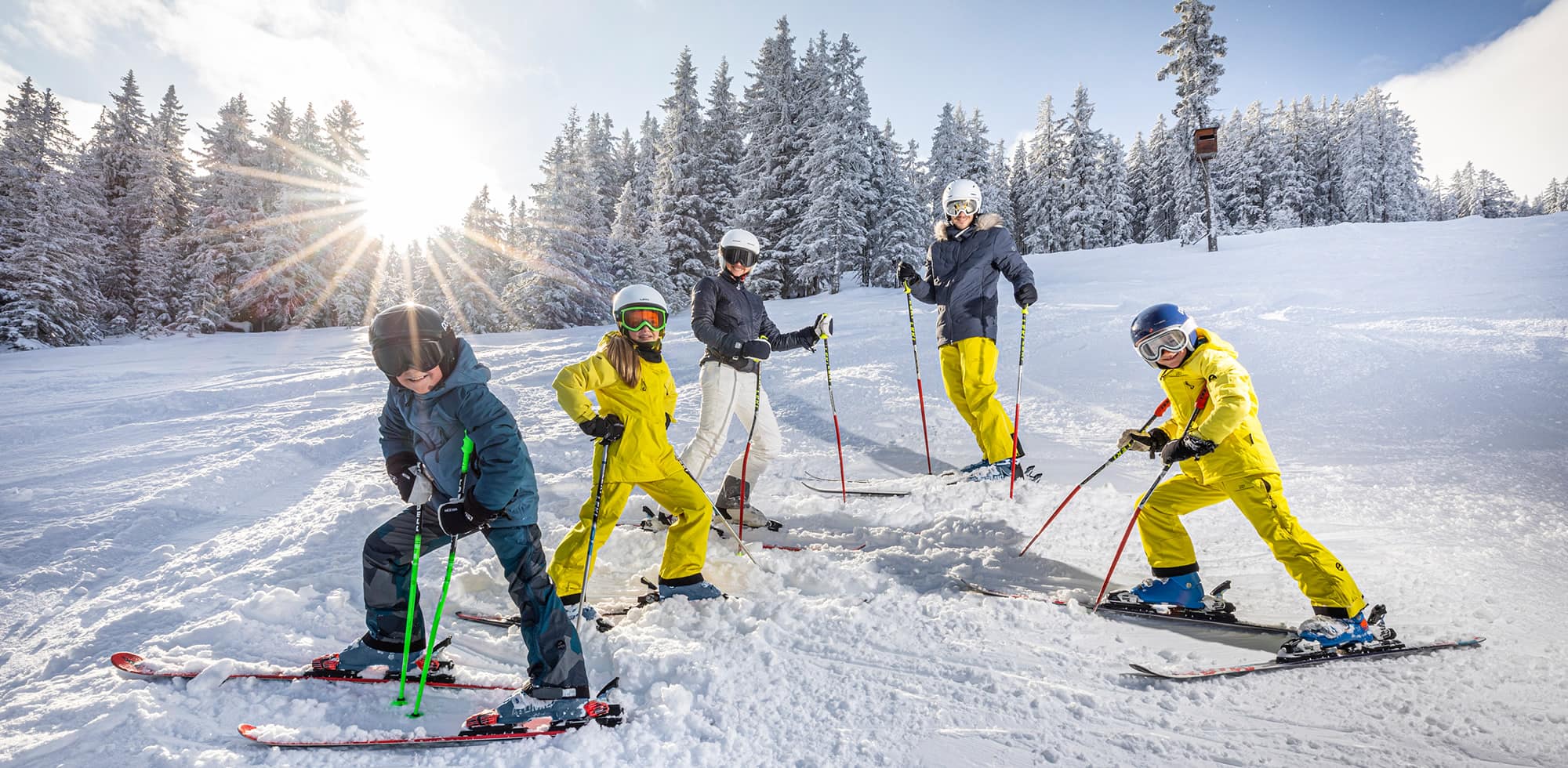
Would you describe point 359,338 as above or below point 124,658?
above

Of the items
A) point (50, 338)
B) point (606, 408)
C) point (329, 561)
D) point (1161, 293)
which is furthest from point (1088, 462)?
point (50, 338)

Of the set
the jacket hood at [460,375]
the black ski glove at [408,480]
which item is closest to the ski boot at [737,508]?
the black ski glove at [408,480]

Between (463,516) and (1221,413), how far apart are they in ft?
11.8

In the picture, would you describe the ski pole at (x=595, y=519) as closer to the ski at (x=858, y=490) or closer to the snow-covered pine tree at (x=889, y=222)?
the ski at (x=858, y=490)

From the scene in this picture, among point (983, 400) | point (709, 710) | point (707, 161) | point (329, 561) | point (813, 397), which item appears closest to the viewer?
point (709, 710)

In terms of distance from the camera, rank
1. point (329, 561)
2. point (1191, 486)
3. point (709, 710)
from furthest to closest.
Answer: point (329, 561) < point (1191, 486) < point (709, 710)

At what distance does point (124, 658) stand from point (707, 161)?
31.9 m

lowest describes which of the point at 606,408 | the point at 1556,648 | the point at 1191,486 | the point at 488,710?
the point at 1556,648

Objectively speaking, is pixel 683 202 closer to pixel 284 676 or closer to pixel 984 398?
pixel 984 398

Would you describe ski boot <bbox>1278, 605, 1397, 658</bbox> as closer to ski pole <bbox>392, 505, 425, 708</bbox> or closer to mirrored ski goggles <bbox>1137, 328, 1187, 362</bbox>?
mirrored ski goggles <bbox>1137, 328, 1187, 362</bbox>

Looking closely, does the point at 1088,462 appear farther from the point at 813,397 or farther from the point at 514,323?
the point at 514,323

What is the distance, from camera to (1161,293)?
14.5 metres

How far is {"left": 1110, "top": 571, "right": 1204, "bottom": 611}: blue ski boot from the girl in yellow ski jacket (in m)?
2.43

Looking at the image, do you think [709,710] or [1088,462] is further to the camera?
[1088,462]
